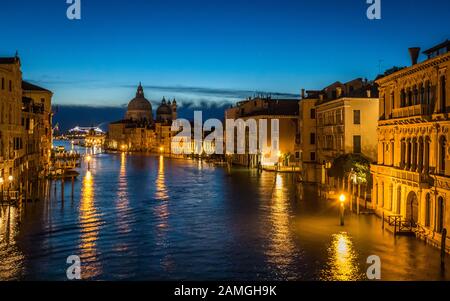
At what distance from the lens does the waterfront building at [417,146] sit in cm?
2319

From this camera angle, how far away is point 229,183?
5797cm

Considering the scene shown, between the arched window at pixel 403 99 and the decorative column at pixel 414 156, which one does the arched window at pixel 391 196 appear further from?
the arched window at pixel 403 99

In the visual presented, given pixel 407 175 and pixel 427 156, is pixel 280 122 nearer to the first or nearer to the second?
pixel 407 175

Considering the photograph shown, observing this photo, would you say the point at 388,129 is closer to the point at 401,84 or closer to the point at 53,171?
the point at 401,84

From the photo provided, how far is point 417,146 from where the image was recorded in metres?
26.0

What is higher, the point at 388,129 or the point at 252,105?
the point at 252,105

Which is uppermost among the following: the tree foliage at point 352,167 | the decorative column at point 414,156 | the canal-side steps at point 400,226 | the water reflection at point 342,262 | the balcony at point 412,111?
the balcony at point 412,111

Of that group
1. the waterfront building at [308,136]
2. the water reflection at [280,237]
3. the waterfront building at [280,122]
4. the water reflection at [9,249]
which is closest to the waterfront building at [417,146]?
the water reflection at [280,237]

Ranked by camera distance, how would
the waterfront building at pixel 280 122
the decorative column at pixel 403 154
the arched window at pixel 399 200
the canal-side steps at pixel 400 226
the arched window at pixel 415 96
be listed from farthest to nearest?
the waterfront building at pixel 280 122, the arched window at pixel 399 200, the decorative column at pixel 403 154, the arched window at pixel 415 96, the canal-side steps at pixel 400 226

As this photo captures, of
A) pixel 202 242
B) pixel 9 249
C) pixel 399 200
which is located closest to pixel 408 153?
pixel 399 200

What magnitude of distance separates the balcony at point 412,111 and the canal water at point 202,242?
229 inches

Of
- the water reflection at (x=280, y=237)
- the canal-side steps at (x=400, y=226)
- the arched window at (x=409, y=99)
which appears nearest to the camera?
the water reflection at (x=280, y=237)
